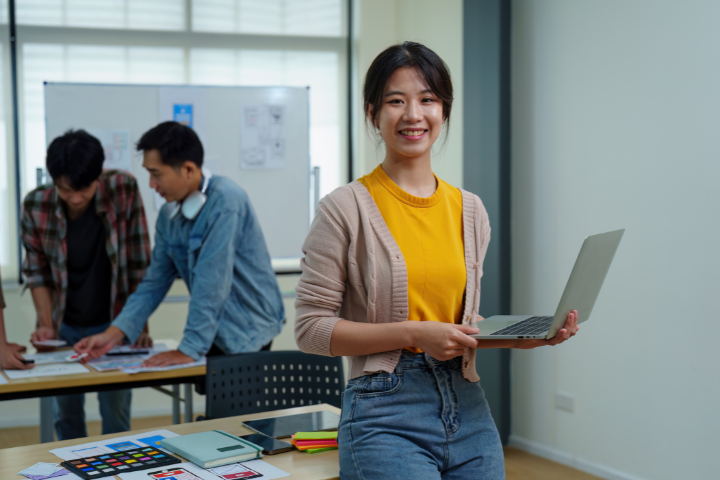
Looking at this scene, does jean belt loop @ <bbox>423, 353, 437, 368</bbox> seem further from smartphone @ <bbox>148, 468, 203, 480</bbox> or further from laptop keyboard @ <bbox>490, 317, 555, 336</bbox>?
smartphone @ <bbox>148, 468, 203, 480</bbox>

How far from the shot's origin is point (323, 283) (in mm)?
1287

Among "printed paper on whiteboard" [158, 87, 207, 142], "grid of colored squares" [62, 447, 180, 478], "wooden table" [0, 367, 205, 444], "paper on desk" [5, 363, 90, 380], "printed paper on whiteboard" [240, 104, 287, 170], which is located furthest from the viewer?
"printed paper on whiteboard" [240, 104, 287, 170]

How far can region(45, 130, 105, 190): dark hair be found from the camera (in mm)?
2707

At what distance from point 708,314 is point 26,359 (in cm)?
269

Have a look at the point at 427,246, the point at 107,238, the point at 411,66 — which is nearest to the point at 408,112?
the point at 411,66

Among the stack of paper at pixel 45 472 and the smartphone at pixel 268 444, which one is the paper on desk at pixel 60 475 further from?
the smartphone at pixel 268 444

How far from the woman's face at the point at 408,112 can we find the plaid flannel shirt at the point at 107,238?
6.29 feet

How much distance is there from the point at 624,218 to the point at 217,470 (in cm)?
234

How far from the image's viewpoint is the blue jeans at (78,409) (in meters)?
2.95

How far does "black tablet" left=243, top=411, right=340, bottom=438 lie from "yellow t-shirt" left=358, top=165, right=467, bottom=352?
1.80 feet

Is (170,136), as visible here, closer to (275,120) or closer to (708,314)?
(275,120)

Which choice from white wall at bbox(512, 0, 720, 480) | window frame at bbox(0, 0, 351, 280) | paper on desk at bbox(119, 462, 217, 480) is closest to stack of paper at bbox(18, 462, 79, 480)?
paper on desk at bbox(119, 462, 217, 480)

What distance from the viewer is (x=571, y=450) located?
11.2 feet

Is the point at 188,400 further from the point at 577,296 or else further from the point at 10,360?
the point at 577,296
